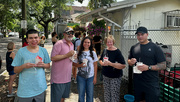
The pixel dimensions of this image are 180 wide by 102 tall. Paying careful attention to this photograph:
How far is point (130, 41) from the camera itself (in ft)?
17.4

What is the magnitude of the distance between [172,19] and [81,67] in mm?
6851

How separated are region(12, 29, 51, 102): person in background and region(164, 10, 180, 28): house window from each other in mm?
7597

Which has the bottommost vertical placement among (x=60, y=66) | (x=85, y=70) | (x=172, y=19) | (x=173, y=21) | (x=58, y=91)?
(x=58, y=91)

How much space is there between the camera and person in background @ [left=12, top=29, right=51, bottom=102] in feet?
7.61

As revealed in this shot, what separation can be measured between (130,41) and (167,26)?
3918 millimetres

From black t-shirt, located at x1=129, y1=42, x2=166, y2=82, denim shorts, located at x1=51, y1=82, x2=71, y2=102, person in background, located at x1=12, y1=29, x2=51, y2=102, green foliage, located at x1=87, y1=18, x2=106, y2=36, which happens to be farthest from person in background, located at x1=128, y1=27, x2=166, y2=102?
green foliage, located at x1=87, y1=18, x2=106, y2=36

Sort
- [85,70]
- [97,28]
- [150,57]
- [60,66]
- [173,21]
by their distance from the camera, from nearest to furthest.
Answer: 1. [150,57]
2. [60,66]
3. [85,70]
4. [97,28]
5. [173,21]

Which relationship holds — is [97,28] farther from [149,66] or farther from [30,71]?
[30,71]

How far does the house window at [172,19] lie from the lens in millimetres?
7586

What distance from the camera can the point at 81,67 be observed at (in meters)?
3.20

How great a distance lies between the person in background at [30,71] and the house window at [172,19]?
760 centimetres

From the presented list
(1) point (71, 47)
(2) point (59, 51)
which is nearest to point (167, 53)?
(1) point (71, 47)

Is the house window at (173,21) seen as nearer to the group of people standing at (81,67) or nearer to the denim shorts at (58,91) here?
the group of people standing at (81,67)

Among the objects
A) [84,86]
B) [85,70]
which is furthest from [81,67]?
[84,86]
